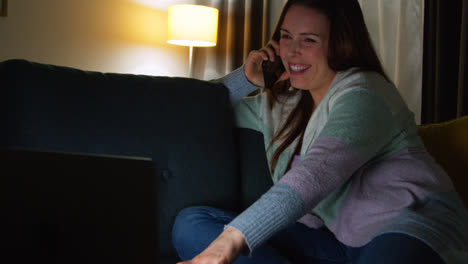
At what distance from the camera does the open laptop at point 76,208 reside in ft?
1.36

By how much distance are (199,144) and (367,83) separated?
52cm

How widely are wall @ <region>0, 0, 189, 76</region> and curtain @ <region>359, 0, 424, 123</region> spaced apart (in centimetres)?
210

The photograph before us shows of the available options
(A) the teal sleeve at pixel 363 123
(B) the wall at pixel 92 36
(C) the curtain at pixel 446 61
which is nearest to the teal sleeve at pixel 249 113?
(A) the teal sleeve at pixel 363 123

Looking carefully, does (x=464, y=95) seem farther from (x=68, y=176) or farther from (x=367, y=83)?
(x=68, y=176)

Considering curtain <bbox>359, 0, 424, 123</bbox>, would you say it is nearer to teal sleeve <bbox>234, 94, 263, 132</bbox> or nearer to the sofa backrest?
teal sleeve <bbox>234, 94, 263, 132</bbox>

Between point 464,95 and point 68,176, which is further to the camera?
point 464,95

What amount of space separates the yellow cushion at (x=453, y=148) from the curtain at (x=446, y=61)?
80 cm

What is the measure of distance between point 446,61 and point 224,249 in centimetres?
194

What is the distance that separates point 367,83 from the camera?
116 cm

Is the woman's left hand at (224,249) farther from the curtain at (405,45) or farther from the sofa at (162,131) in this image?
the curtain at (405,45)

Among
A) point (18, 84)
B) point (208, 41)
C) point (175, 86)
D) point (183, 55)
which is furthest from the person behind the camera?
point (183, 55)

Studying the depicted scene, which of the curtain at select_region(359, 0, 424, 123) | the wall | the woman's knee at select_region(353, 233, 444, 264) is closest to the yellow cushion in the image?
the woman's knee at select_region(353, 233, 444, 264)

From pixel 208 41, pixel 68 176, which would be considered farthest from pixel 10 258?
pixel 208 41

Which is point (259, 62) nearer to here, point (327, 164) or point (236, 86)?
→ point (236, 86)
